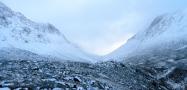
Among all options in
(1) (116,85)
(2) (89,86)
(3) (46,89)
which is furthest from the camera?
(1) (116,85)

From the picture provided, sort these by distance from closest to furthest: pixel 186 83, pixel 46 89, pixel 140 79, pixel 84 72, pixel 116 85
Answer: pixel 46 89 < pixel 116 85 < pixel 84 72 < pixel 140 79 < pixel 186 83

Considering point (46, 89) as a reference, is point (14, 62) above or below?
above

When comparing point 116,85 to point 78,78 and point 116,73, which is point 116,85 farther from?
point 116,73

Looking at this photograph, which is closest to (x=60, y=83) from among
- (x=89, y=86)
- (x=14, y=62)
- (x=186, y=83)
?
(x=89, y=86)

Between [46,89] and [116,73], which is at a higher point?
[116,73]

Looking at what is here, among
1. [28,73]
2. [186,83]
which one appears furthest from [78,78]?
[186,83]

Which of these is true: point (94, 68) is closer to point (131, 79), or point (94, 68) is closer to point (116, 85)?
point (131, 79)

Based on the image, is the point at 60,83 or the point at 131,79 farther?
the point at 131,79

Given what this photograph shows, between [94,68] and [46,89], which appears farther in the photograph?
[94,68]

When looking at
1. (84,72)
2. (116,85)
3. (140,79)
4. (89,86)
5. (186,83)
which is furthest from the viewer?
(186,83)
